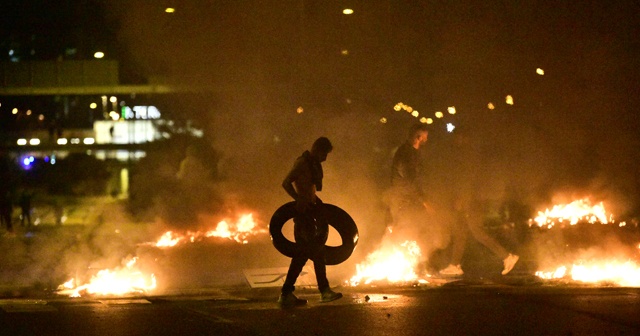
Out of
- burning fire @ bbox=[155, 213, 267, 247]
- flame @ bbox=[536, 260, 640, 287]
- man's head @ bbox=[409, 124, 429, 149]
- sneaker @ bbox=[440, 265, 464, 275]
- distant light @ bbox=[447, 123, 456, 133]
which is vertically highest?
distant light @ bbox=[447, 123, 456, 133]

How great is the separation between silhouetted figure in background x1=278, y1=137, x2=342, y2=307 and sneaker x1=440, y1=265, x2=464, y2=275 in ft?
8.06

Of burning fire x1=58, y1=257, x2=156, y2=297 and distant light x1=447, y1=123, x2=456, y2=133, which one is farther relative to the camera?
distant light x1=447, y1=123, x2=456, y2=133

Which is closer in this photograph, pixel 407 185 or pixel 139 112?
pixel 407 185

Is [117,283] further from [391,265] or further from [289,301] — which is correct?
[391,265]

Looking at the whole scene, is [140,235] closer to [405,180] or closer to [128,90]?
[405,180]

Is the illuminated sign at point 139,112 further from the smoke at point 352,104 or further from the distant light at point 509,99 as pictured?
the distant light at point 509,99

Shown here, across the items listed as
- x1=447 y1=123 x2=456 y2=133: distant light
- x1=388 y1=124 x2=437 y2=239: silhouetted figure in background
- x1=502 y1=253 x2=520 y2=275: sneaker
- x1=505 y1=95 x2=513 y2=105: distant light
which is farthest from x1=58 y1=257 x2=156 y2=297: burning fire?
x1=447 y1=123 x2=456 y2=133: distant light

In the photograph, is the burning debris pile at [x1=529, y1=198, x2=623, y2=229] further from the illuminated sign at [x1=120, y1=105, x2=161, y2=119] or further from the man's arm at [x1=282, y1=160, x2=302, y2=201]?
the illuminated sign at [x1=120, y1=105, x2=161, y2=119]

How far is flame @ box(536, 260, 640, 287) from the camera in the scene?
8.55 m

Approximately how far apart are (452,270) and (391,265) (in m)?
0.84

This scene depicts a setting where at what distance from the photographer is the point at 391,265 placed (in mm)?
8945

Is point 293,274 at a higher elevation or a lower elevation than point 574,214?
lower

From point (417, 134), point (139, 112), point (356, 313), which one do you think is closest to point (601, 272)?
point (417, 134)

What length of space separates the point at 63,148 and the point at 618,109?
2205 centimetres
